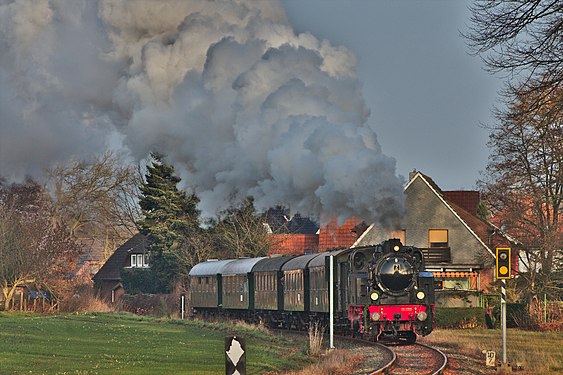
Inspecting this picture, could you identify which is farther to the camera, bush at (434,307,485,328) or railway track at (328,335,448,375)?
bush at (434,307,485,328)

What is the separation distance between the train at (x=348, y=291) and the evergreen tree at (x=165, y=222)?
9.59 m

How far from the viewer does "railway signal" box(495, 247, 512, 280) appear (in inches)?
1098

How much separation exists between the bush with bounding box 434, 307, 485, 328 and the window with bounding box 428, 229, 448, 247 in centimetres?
1739

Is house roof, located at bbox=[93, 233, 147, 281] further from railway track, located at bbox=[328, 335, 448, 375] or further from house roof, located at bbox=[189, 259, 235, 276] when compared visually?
railway track, located at bbox=[328, 335, 448, 375]

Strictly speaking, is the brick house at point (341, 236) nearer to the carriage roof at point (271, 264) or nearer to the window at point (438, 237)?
the window at point (438, 237)

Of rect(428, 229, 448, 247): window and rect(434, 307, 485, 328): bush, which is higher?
rect(428, 229, 448, 247): window

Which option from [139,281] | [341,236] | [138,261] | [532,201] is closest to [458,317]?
[532,201]

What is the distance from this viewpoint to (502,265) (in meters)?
28.0

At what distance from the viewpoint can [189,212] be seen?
2591 inches

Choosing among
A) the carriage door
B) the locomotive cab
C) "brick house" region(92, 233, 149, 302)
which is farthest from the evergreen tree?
the locomotive cab

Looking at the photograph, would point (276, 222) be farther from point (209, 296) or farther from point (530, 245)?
point (530, 245)

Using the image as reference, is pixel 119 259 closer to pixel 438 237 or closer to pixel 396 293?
pixel 438 237

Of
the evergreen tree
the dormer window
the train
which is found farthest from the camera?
the dormer window

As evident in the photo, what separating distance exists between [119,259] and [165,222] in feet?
86.9
